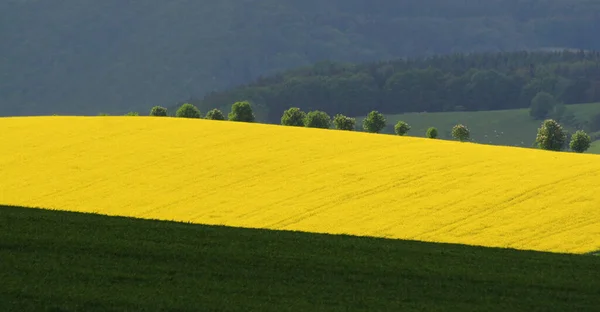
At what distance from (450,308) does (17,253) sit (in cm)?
655

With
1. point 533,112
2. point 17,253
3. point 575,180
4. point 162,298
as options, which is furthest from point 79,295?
point 533,112

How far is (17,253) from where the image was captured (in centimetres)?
1569

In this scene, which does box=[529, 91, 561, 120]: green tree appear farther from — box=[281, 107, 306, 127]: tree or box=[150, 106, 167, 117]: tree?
box=[150, 106, 167, 117]: tree

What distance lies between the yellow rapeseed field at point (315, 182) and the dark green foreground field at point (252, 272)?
11.8 m

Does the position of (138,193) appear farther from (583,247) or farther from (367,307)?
(367,307)

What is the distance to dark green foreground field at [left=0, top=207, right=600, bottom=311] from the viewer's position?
1385cm

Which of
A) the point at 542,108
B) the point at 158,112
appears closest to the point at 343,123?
the point at 158,112

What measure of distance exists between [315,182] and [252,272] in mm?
23049

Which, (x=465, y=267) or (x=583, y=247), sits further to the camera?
(x=583, y=247)

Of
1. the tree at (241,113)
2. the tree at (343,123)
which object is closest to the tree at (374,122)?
the tree at (343,123)

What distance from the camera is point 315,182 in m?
38.6

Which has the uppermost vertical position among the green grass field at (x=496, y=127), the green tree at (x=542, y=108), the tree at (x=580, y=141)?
the green tree at (x=542, y=108)

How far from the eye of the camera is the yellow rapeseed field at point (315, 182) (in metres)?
31.7

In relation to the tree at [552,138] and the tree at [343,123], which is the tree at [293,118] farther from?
the tree at [552,138]
